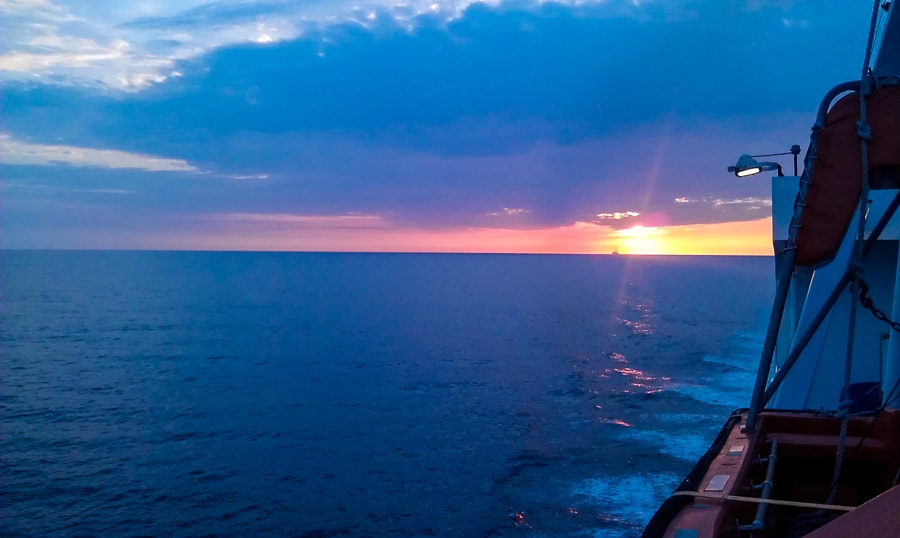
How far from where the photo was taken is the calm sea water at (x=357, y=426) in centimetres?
2147

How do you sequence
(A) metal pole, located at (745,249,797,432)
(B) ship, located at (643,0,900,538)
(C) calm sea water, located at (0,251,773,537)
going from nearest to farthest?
(B) ship, located at (643,0,900,538) < (A) metal pole, located at (745,249,797,432) < (C) calm sea water, located at (0,251,773,537)

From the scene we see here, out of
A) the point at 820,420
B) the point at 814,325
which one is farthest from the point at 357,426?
the point at 814,325

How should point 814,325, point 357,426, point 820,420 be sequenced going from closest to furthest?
1. point 814,325
2. point 820,420
3. point 357,426

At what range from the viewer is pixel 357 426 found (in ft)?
106

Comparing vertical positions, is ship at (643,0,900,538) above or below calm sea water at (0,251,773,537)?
above

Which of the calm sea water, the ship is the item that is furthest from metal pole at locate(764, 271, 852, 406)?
the calm sea water

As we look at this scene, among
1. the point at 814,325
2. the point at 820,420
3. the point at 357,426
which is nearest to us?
the point at 814,325

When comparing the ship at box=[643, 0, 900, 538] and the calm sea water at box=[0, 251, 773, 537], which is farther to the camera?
the calm sea water at box=[0, 251, 773, 537]

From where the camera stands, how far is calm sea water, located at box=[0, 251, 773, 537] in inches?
845

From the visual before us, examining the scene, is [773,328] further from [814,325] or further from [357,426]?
[357,426]

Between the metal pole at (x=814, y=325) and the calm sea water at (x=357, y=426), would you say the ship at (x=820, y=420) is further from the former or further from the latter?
the calm sea water at (x=357, y=426)

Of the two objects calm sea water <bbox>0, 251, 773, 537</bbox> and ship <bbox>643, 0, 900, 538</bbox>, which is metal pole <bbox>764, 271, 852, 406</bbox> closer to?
ship <bbox>643, 0, 900, 538</bbox>

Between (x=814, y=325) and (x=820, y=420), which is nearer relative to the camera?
(x=814, y=325)

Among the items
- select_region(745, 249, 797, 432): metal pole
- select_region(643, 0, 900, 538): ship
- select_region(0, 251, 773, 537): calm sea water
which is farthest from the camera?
select_region(0, 251, 773, 537): calm sea water
